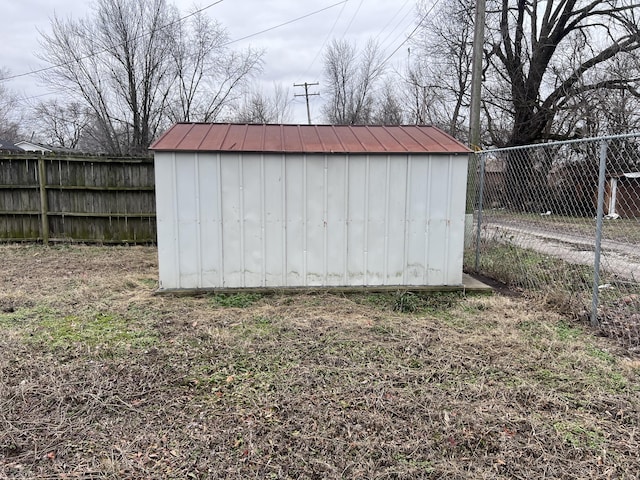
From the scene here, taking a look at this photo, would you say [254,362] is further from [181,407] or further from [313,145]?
[313,145]

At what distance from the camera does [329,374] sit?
2.78 meters

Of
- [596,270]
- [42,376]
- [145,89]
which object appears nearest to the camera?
[42,376]

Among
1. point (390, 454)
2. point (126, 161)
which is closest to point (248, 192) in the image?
point (390, 454)

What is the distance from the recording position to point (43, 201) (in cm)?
776

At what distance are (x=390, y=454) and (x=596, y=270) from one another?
8.59 feet

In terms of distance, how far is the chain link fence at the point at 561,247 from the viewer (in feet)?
12.0

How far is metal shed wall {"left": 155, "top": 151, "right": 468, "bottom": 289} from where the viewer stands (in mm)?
4445

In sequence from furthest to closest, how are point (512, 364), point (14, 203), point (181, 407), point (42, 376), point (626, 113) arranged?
1. point (626, 113)
2. point (14, 203)
3. point (512, 364)
4. point (42, 376)
5. point (181, 407)

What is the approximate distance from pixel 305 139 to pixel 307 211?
837 millimetres

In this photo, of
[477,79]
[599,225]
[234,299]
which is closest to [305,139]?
[234,299]

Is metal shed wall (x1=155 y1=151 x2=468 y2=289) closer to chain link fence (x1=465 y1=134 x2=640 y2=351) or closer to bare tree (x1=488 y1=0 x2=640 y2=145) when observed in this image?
chain link fence (x1=465 y1=134 x2=640 y2=351)

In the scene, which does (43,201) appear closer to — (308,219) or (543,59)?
(308,219)

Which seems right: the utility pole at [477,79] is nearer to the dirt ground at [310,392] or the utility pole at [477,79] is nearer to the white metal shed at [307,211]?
the white metal shed at [307,211]

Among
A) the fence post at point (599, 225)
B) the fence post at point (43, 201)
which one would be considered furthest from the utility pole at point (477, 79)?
the fence post at point (43, 201)
